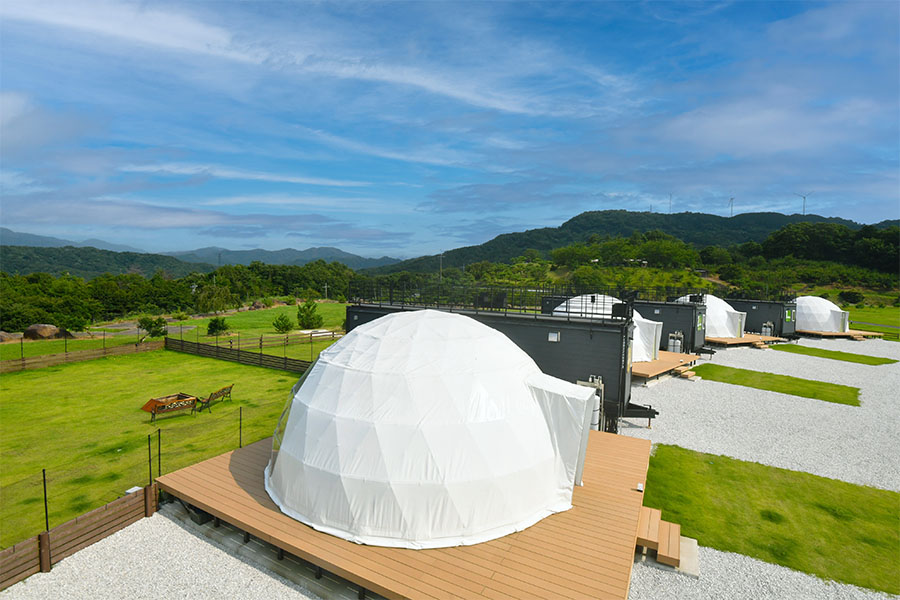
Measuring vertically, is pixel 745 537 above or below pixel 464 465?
below

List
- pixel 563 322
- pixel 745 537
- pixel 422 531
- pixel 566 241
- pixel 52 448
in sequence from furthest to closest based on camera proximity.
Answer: pixel 566 241
pixel 563 322
pixel 52 448
pixel 745 537
pixel 422 531

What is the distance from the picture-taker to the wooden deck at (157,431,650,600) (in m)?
6.05

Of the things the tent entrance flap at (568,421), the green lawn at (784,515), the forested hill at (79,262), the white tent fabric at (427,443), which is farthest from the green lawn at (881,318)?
the forested hill at (79,262)

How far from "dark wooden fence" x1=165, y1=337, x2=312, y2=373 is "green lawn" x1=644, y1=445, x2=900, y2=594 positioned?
1858 cm

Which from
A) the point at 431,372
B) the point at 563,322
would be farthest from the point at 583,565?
the point at 563,322

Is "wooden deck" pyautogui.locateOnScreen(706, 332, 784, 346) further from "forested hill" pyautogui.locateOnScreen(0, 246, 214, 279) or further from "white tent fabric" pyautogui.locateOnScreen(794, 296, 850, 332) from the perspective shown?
"forested hill" pyautogui.locateOnScreen(0, 246, 214, 279)

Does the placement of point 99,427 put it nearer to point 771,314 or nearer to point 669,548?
point 669,548

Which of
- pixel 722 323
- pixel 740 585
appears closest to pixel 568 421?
pixel 740 585

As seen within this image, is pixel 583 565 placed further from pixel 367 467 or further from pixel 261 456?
pixel 261 456

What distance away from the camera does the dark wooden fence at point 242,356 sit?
23.9 meters

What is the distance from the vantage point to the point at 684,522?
9.24m

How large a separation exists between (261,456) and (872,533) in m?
13.6

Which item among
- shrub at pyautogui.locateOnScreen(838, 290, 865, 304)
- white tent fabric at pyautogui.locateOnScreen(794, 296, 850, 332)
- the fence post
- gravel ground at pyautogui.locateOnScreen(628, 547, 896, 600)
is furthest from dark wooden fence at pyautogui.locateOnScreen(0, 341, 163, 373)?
shrub at pyautogui.locateOnScreen(838, 290, 865, 304)

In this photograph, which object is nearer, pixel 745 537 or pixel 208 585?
pixel 208 585
